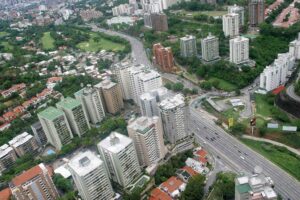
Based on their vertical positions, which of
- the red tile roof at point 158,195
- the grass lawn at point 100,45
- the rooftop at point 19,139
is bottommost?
the red tile roof at point 158,195

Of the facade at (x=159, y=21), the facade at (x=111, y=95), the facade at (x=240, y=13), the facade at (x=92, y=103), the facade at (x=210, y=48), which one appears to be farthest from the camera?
the facade at (x=159, y=21)

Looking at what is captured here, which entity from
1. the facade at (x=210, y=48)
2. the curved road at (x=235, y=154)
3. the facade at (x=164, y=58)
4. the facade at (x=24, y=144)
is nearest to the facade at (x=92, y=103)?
the facade at (x=24, y=144)

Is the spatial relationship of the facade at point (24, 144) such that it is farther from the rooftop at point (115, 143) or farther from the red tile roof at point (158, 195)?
the red tile roof at point (158, 195)

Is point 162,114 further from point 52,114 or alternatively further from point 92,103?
point 52,114

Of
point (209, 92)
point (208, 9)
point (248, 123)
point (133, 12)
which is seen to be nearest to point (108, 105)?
point (209, 92)

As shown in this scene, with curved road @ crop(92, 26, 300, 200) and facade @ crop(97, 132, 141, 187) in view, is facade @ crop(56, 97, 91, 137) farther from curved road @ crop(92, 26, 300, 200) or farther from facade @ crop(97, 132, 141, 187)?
curved road @ crop(92, 26, 300, 200)

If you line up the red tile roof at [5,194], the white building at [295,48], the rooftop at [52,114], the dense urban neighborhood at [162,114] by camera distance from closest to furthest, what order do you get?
the dense urban neighborhood at [162,114] < the red tile roof at [5,194] < the rooftop at [52,114] < the white building at [295,48]

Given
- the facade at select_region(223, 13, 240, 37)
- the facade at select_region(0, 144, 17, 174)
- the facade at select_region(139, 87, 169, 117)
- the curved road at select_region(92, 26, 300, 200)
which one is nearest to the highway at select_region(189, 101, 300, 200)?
the curved road at select_region(92, 26, 300, 200)

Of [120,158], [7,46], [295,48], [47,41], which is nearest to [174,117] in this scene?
[120,158]
